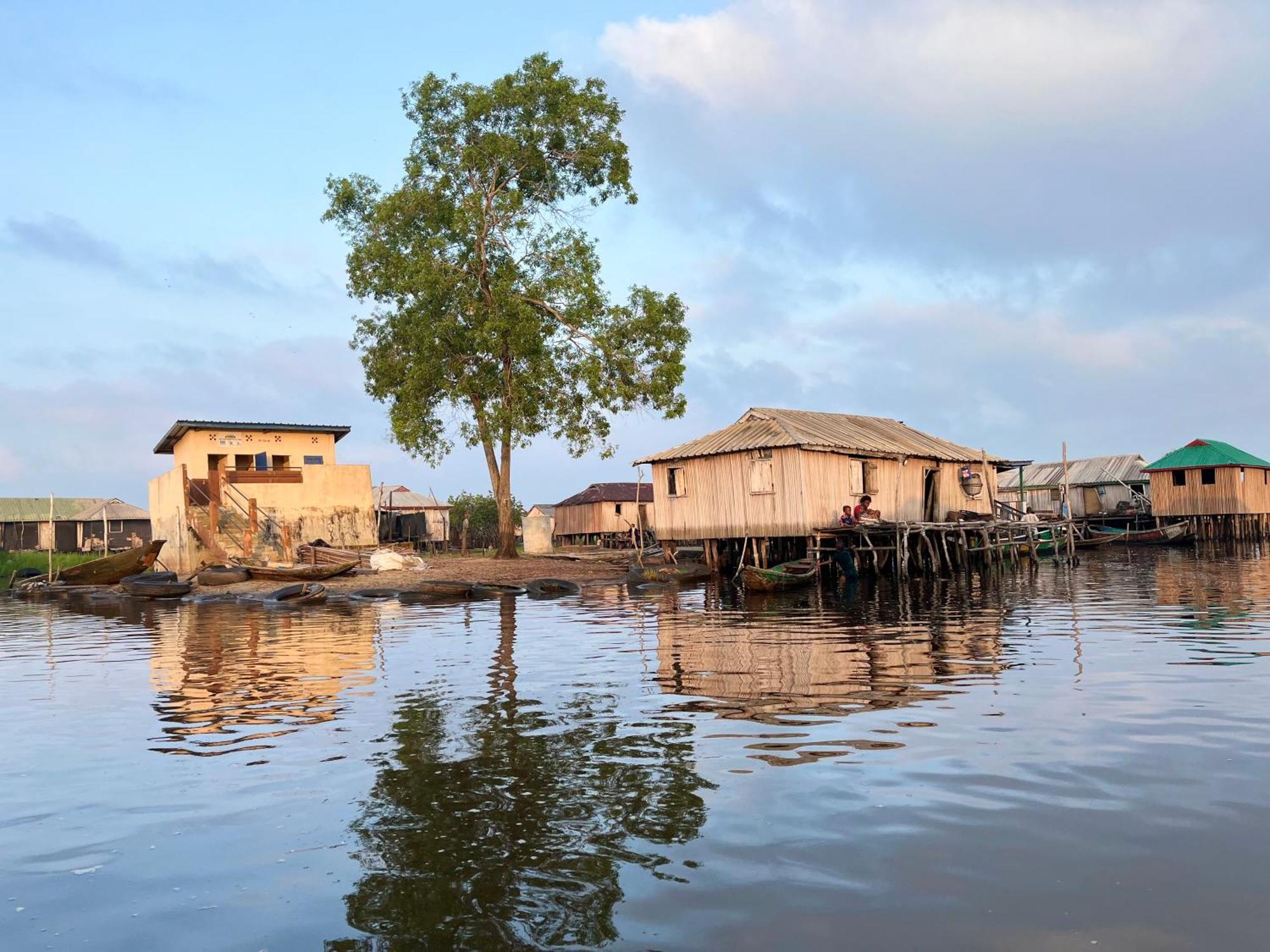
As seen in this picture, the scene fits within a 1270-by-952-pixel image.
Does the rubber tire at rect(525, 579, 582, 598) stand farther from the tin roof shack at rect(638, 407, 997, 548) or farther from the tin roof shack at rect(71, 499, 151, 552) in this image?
the tin roof shack at rect(71, 499, 151, 552)

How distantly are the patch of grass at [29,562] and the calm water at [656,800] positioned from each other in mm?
33551

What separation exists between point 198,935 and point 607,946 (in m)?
1.97

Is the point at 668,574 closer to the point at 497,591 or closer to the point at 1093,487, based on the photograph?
the point at 497,591

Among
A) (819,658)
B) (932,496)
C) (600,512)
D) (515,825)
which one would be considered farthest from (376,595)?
(600,512)

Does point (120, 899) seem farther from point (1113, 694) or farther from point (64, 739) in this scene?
point (1113, 694)

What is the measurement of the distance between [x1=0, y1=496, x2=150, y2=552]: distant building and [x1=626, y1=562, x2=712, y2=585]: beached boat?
3705 centimetres

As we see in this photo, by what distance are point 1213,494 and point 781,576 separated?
1321 inches

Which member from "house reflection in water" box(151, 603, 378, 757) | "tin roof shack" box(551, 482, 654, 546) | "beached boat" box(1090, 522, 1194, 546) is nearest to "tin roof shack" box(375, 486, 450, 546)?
"tin roof shack" box(551, 482, 654, 546)

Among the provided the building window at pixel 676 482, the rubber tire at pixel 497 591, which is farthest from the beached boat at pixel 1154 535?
the rubber tire at pixel 497 591

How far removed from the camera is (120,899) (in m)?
5.22

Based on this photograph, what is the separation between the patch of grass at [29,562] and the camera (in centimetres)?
4284

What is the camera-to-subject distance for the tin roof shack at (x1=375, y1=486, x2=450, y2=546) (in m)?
55.8

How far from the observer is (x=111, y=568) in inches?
1385

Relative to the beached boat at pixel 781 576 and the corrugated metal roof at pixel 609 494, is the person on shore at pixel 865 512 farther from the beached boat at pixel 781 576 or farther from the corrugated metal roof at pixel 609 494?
the corrugated metal roof at pixel 609 494
